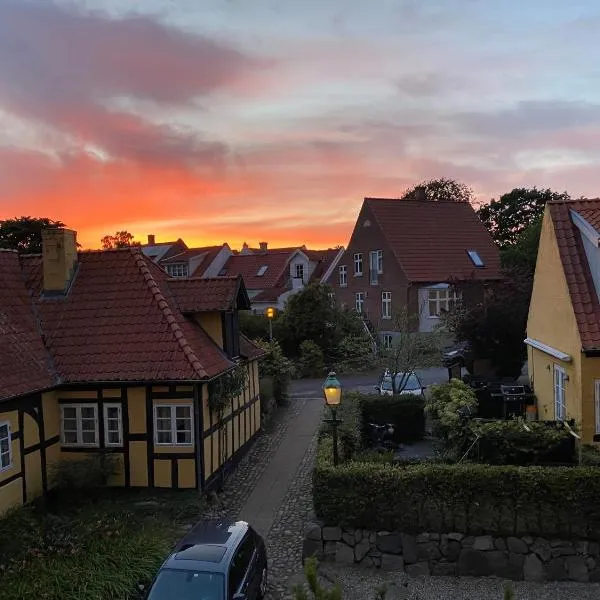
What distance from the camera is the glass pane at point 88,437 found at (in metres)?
14.4

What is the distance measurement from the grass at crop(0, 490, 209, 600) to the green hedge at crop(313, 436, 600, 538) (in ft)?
11.4

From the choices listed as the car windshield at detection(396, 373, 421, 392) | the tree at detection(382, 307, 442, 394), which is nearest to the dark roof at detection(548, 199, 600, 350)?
the tree at detection(382, 307, 442, 394)

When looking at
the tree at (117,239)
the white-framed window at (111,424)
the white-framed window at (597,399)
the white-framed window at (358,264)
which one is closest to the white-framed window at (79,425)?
the white-framed window at (111,424)

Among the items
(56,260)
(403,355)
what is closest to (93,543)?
(56,260)

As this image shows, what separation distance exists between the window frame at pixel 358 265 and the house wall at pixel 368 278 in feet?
0.72

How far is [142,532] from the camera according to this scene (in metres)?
11.9

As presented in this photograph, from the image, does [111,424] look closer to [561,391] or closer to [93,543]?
[93,543]

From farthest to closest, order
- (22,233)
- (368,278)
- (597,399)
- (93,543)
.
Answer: (22,233)
(368,278)
(597,399)
(93,543)

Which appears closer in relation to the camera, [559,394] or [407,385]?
[559,394]

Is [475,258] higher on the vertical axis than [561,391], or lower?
higher

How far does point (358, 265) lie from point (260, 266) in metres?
14.2

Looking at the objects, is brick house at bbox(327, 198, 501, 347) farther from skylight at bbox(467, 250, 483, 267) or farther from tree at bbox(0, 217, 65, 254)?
tree at bbox(0, 217, 65, 254)

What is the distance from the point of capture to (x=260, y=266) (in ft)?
178

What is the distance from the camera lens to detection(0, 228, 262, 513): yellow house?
13414 mm
